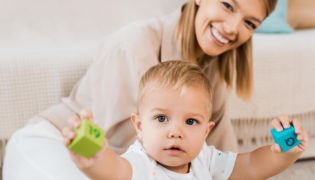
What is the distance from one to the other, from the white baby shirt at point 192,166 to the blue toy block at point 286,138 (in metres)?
0.15

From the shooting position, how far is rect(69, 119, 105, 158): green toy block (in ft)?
2.05

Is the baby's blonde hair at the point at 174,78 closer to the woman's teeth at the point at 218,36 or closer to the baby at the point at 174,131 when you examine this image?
the baby at the point at 174,131

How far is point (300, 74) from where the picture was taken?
165 centimetres

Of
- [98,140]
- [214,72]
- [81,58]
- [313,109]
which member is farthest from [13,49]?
[313,109]

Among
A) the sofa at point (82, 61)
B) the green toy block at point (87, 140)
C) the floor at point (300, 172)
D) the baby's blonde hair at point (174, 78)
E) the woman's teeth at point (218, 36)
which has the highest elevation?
the green toy block at point (87, 140)

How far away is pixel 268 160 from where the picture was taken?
3.00 ft

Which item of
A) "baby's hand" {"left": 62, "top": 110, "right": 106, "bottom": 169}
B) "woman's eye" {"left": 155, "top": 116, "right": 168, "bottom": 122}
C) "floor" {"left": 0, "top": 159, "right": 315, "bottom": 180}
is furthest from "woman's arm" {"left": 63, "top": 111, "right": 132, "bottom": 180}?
"floor" {"left": 0, "top": 159, "right": 315, "bottom": 180}

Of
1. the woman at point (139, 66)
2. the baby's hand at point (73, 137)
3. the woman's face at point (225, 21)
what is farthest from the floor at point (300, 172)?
the baby's hand at point (73, 137)

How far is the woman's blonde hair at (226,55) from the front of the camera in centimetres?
124

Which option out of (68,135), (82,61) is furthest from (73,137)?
(82,61)

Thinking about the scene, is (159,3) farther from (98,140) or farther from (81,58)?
(98,140)

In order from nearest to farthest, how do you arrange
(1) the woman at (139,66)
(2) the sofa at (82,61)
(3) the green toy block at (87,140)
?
(3) the green toy block at (87,140), (1) the woman at (139,66), (2) the sofa at (82,61)

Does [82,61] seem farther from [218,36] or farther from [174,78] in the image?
[174,78]

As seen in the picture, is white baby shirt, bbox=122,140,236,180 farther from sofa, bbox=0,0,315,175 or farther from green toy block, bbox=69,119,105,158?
sofa, bbox=0,0,315,175
